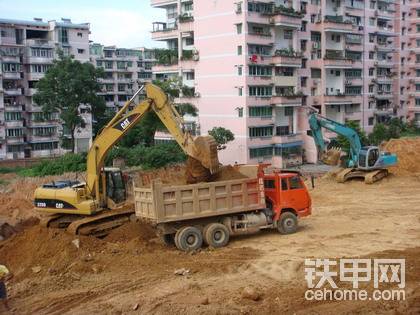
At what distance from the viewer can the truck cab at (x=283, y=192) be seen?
17.8m

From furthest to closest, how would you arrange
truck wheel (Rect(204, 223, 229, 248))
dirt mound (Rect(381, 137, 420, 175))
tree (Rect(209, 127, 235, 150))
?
1. tree (Rect(209, 127, 235, 150))
2. dirt mound (Rect(381, 137, 420, 175))
3. truck wheel (Rect(204, 223, 229, 248))

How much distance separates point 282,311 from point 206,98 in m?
36.8

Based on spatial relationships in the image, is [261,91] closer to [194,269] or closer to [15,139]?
[15,139]

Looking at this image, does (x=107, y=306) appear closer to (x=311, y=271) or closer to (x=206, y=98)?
(x=311, y=271)

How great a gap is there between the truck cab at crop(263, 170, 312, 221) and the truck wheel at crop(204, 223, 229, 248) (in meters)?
2.07

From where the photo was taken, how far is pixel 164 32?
162 ft

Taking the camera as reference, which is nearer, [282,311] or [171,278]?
[282,311]

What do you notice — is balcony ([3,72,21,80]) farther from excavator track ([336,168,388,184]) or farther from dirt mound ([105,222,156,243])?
dirt mound ([105,222,156,243])

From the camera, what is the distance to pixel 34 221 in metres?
21.7

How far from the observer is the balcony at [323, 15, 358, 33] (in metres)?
51.6

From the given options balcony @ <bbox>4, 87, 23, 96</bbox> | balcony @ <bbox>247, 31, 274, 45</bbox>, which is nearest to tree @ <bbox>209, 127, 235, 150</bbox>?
balcony @ <bbox>247, 31, 274, 45</bbox>

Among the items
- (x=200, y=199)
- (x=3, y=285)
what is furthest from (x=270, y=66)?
(x=3, y=285)

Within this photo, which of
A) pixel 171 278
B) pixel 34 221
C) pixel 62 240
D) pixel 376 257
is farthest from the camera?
pixel 34 221

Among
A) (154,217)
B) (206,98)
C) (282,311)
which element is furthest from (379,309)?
(206,98)
